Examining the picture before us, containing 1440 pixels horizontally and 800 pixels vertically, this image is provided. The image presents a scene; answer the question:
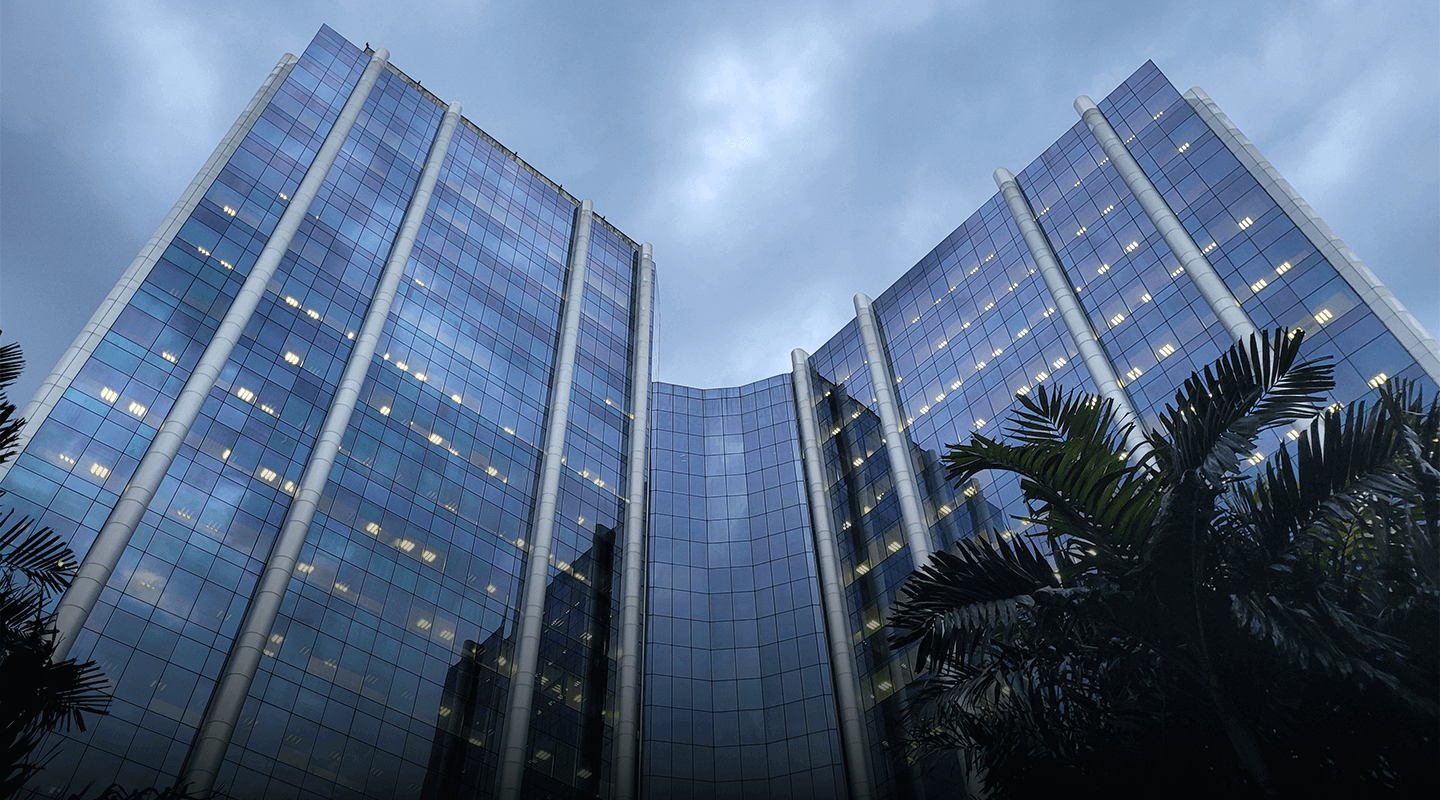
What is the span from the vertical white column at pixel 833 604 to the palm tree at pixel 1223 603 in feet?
101

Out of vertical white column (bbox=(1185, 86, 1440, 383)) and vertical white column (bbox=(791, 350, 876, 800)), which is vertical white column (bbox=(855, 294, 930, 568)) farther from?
vertical white column (bbox=(1185, 86, 1440, 383))

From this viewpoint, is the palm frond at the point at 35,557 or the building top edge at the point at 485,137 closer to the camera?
the palm frond at the point at 35,557

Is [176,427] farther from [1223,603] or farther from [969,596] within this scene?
[1223,603]

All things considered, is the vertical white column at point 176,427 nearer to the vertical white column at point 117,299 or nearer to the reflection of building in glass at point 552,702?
the vertical white column at point 117,299

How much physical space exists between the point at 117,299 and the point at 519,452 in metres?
18.8

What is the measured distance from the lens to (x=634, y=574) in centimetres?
4606

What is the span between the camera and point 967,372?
4888cm

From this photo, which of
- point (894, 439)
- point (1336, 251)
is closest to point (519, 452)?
point (894, 439)

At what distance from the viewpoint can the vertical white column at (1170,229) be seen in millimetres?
37094

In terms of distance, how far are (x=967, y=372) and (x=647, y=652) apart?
2295 centimetres

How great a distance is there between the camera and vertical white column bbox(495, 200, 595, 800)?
115ft

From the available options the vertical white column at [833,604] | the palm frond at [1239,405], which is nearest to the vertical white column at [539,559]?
the vertical white column at [833,604]

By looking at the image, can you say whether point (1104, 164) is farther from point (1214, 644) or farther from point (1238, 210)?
point (1214, 644)

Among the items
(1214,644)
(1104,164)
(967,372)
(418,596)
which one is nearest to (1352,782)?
(1214,644)
